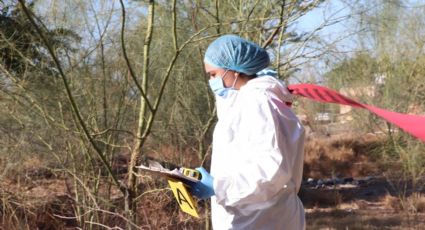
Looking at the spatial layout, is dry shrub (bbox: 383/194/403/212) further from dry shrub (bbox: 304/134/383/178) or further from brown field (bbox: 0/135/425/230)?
dry shrub (bbox: 304/134/383/178)

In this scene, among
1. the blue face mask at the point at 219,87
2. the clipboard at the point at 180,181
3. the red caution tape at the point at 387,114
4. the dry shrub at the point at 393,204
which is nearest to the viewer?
the red caution tape at the point at 387,114

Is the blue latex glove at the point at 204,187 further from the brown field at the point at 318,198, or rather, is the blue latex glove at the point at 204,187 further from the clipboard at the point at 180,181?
the brown field at the point at 318,198

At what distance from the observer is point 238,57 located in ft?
8.37

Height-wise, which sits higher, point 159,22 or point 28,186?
point 159,22

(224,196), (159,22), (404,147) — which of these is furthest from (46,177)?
(404,147)

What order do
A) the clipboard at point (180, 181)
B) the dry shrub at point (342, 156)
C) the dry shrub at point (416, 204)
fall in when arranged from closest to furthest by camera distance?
the clipboard at point (180, 181) → the dry shrub at point (416, 204) → the dry shrub at point (342, 156)

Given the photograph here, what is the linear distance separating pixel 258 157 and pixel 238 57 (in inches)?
20.1

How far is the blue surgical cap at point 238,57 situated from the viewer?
255cm

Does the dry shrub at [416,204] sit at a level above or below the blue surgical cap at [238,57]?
below

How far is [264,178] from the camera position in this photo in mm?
2191

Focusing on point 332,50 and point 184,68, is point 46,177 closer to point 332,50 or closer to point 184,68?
point 184,68

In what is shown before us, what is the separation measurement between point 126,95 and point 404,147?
10097 millimetres

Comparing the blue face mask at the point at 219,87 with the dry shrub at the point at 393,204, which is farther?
the dry shrub at the point at 393,204

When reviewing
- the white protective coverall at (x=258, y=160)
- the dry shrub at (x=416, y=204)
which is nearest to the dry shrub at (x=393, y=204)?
the dry shrub at (x=416, y=204)
